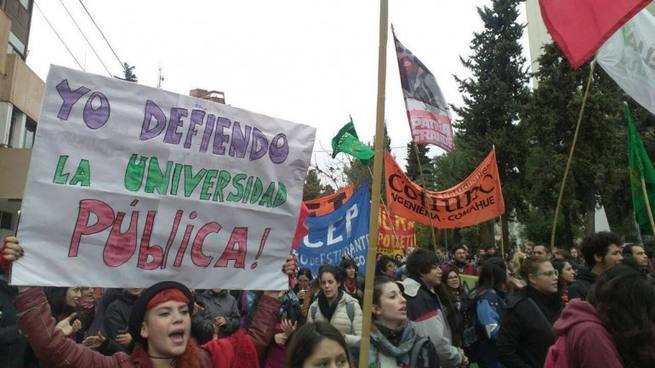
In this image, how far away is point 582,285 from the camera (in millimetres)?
4633

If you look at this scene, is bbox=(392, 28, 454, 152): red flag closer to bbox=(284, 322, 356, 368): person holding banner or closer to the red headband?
the red headband

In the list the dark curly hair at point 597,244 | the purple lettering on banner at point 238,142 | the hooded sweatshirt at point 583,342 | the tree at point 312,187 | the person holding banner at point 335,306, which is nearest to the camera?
the hooded sweatshirt at point 583,342

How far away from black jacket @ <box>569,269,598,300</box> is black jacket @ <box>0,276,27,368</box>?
4.32m

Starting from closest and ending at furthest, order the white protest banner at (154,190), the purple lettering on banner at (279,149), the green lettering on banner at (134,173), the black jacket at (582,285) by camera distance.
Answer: the white protest banner at (154,190), the green lettering on banner at (134,173), the purple lettering on banner at (279,149), the black jacket at (582,285)

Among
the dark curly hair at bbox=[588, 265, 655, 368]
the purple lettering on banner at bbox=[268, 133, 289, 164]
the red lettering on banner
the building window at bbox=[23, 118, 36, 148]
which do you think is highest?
the building window at bbox=[23, 118, 36, 148]

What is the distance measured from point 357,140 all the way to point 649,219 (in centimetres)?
600

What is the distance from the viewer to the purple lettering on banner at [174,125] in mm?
3330

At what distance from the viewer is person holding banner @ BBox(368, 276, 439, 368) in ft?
11.3

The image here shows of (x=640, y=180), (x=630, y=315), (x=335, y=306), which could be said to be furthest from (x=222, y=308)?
(x=640, y=180)

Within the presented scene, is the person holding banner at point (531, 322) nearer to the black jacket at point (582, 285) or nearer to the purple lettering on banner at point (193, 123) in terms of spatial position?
the black jacket at point (582, 285)

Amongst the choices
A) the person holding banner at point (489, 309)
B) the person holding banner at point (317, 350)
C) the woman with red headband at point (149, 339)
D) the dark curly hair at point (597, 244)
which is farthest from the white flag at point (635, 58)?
the woman with red headband at point (149, 339)

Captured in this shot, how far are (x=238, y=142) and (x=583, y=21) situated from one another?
428cm

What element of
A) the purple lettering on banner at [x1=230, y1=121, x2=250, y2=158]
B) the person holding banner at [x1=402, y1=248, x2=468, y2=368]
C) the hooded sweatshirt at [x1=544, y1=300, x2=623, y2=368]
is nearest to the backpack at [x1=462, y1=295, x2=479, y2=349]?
the person holding banner at [x1=402, y1=248, x2=468, y2=368]

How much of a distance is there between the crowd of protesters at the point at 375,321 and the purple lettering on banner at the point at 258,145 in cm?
72
